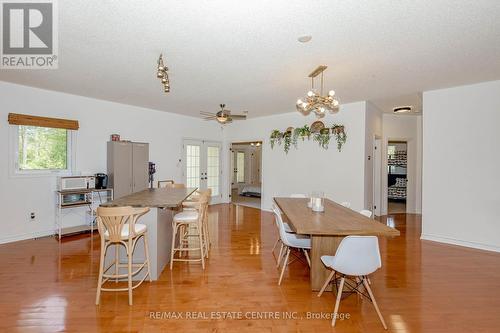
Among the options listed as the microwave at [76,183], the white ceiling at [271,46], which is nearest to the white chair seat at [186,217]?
the white ceiling at [271,46]

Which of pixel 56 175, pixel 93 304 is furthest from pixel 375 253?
pixel 56 175

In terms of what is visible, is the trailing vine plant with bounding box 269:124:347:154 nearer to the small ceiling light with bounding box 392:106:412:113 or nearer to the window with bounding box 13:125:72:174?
the small ceiling light with bounding box 392:106:412:113

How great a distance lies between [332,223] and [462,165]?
3.40 m

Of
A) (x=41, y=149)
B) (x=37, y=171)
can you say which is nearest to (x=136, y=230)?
(x=37, y=171)

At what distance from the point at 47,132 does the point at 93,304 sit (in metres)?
3.96

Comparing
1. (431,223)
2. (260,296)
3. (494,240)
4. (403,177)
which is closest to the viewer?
(260,296)

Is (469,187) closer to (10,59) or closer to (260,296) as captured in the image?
(260,296)

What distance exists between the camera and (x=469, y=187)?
14.4 ft

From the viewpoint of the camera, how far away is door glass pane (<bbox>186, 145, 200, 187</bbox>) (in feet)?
25.3

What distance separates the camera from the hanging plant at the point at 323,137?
609 cm

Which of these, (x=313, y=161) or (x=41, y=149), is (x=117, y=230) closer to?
(x=41, y=149)

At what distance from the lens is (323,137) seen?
6152 millimetres

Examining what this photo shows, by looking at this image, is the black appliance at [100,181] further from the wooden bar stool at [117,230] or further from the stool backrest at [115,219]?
the stool backrest at [115,219]

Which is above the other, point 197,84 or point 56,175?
point 197,84
